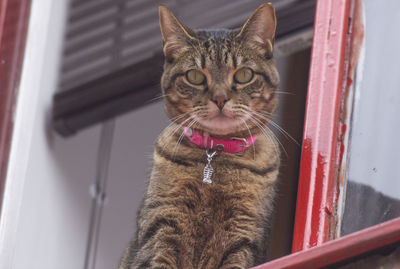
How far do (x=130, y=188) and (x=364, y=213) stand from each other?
A: 1.86 meters

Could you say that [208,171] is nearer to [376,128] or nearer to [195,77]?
[195,77]

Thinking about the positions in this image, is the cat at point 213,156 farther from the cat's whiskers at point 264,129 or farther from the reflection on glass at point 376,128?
the reflection on glass at point 376,128

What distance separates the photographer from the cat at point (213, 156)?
5.98 feet

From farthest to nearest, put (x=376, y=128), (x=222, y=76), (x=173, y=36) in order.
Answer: (x=173, y=36)
(x=222, y=76)
(x=376, y=128)

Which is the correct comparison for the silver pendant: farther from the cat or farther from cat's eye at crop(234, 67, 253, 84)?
A: cat's eye at crop(234, 67, 253, 84)

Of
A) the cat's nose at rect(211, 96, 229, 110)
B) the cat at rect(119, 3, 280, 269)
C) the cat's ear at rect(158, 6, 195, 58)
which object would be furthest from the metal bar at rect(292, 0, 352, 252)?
the cat's ear at rect(158, 6, 195, 58)

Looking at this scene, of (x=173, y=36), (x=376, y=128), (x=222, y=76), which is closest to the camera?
(x=376, y=128)

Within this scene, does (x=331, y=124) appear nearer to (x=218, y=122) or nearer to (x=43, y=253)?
(x=218, y=122)

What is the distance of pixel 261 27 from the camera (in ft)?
6.48

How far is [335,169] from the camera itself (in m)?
1.81

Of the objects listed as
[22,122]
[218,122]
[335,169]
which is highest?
[22,122]

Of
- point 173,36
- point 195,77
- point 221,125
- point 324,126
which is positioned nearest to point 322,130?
point 324,126

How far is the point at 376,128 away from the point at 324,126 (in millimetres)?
139

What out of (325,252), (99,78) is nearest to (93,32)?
(99,78)
